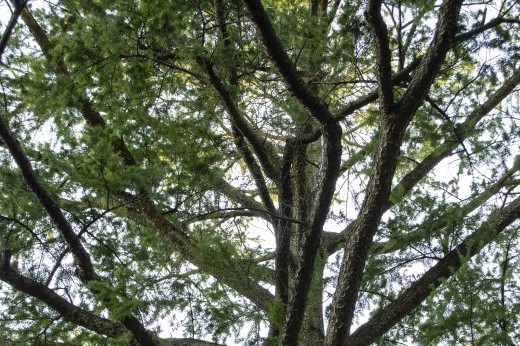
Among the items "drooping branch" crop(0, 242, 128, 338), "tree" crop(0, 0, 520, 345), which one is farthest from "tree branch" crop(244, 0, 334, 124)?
"drooping branch" crop(0, 242, 128, 338)

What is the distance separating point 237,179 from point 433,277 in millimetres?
1799

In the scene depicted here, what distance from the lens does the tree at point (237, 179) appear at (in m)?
3.43

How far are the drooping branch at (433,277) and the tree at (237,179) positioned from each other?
0.7 inches

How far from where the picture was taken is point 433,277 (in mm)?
3719

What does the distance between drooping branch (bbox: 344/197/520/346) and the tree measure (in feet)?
0.06

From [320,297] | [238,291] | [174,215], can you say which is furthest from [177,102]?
[320,297]

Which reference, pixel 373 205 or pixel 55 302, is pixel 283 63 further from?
pixel 55 302

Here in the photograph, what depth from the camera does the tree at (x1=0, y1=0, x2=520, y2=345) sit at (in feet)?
11.2

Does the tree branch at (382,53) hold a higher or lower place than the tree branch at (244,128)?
lower

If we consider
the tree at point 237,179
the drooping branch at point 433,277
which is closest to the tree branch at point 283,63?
the tree at point 237,179

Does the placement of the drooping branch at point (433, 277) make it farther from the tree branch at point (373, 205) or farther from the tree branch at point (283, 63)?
the tree branch at point (283, 63)

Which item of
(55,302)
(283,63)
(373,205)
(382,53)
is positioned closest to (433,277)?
(373,205)

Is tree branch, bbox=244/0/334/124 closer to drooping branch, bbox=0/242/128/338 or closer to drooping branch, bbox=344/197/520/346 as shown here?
drooping branch, bbox=344/197/520/346

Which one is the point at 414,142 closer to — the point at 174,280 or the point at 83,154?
the point at 174,280
